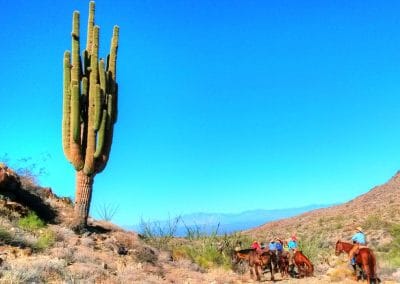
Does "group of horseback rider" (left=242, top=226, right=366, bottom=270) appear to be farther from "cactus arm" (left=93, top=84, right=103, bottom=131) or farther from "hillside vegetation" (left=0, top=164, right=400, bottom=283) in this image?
"cactus arm" (left=93, top=84, right=103, bottom=131)

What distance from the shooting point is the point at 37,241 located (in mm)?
15641

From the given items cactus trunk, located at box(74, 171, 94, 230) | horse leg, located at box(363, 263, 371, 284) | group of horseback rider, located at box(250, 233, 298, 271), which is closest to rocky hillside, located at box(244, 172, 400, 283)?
group of horseback rider, located at box(250, 233, 298, 271)

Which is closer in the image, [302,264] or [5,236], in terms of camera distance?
[5,236]

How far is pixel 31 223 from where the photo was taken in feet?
→ 57.6

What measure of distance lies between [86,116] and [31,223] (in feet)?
13.4

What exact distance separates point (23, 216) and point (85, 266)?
503 centimetres

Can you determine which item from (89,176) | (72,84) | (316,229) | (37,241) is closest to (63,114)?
(72,84)

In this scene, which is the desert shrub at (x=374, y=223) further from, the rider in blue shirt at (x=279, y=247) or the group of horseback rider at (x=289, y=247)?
the rider in blue shirt at (x=279, y=247)

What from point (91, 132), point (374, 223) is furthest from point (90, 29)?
point (374, 223)

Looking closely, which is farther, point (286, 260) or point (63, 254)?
point (286, 260)

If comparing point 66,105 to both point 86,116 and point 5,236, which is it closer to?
point 86,116

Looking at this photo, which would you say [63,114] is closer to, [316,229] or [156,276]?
[156,276]

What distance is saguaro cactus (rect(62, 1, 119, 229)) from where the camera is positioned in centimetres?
1850

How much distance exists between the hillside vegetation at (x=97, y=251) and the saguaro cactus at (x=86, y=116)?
1794 millimetres
